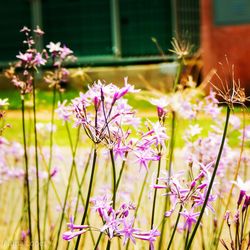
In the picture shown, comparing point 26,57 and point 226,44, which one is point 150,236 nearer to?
point 26,57

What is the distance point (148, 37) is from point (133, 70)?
79 cm

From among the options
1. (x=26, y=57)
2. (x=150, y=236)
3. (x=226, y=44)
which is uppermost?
(x=26, y=57)

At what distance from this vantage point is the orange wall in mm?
8797

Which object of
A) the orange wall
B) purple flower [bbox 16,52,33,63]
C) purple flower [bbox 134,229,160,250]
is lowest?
the orange wall

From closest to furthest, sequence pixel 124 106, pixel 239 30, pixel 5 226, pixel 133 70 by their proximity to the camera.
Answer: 1. pixel 124 106
2. pixel 5 226
3. pixel 239 30
4. pixel 133 70

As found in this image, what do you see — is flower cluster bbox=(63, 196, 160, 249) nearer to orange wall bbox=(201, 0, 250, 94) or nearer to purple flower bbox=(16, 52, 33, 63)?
purple flower bbox=(16, 52, 33, 63)

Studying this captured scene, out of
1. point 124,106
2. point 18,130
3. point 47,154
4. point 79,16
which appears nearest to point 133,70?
point 79,16

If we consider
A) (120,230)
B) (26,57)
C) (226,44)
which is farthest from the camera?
(226,44)

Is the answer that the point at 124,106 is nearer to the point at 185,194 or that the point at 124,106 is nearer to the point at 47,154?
the point at 185,194

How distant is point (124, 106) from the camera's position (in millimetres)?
1361

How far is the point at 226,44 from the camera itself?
8945 millimetres

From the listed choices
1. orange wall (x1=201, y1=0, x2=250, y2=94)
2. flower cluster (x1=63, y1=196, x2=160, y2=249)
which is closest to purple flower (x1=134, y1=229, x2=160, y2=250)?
flower cluster (x1=63, y1=196, x2=160, y2=249)

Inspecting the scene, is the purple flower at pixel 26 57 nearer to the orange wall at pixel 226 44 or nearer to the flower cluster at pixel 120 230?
the flower cluster at pixel 120 230

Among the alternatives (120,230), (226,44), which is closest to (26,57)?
(120,230)
